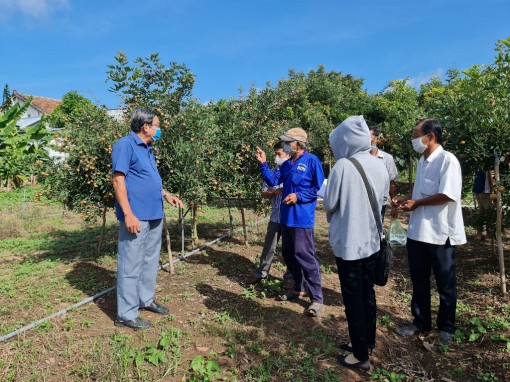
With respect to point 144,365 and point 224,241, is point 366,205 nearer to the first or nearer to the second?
point 144,365

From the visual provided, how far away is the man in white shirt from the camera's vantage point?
3371 mm

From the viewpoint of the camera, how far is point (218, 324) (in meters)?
3.89

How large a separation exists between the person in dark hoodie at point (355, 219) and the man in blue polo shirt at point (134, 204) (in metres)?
1.74

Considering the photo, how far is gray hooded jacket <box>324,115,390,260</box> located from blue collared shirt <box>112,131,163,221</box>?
1.72 meters

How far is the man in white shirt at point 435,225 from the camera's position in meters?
3.37

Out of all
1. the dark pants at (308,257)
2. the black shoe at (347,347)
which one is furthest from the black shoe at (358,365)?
the dark pants at (308,257)

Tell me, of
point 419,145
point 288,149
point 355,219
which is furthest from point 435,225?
point 288,149

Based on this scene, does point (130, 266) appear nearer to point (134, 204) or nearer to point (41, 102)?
point (134, 204)

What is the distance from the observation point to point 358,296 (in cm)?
294

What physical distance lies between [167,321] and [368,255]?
7.22 ft

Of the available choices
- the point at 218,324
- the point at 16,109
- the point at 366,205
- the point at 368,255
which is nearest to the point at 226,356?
the point at 218,324

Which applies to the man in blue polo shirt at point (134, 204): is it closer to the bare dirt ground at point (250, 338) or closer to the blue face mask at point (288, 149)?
the bare dirt ground at point (250, 338)

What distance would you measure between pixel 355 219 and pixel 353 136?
24.9 inches

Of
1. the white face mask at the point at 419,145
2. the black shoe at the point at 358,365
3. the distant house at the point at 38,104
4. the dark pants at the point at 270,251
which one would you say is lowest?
the black shoe at the point at 358,365
